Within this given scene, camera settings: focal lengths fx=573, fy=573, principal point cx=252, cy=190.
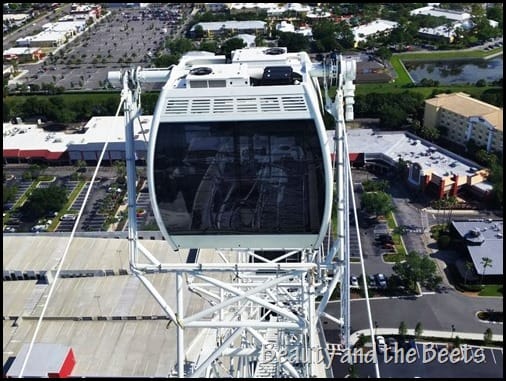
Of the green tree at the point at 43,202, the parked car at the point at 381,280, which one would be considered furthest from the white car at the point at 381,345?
the green tree at the point at 43,202

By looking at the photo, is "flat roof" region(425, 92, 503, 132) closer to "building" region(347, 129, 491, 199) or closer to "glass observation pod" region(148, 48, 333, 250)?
"building" region(347, 129, 491, 199)

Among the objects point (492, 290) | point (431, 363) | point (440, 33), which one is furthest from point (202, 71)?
point (440, 33)

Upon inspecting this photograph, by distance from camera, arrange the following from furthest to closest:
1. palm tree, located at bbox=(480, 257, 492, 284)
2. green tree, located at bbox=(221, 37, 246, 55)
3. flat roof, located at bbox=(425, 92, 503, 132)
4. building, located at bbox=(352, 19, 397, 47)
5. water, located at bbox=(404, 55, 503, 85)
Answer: building, located at bbox=(352, 19, 397, 47) < green tree, located at bbox=(221, 37, 246, 55) < water, located at bbox=(404, 55, 503, 85) < flat roof, located at bbox=(425, 92, 503, 132) < palm tree, located at bbox=(480, 257, 492, 284)

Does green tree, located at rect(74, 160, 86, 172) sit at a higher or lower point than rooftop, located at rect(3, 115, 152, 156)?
lower

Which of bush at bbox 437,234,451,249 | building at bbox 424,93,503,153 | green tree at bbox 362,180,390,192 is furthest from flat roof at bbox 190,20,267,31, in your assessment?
bush at bbox 437,234,451,249

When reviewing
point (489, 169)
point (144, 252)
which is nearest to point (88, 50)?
point (489, 169)

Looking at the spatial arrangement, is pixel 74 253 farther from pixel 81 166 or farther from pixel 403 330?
pixel 403 330
